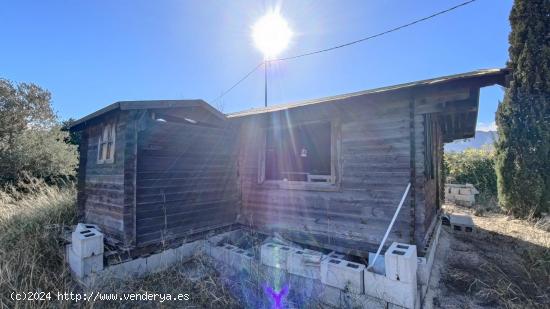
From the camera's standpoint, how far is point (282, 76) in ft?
47.3

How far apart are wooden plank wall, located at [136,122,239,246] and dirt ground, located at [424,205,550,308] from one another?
403cm

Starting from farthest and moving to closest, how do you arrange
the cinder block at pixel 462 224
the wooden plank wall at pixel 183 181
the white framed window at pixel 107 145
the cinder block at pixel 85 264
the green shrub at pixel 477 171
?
the green shrub at pixel 477 171
the cinder block at pixel 462 224
the white framed window at pixel 107 145
the wooden plank wall at pixel 183 181
the cinder block at pixel 85 264

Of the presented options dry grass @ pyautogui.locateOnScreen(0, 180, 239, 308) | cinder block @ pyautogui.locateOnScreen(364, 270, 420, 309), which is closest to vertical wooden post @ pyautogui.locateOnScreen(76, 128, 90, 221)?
dry grass @ pyautogui.locateOnScreen(0, 180, 239, 308)

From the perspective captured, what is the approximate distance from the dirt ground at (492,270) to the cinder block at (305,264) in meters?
1.45

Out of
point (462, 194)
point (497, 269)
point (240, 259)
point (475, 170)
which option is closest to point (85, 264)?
point (240, 259)

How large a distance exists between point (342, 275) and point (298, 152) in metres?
4.29

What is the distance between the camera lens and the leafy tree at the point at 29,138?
1093 cm

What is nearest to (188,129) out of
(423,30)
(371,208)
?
(371,208)

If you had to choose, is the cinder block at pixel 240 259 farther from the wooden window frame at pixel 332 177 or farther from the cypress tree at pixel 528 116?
the cypress tree at pixel 528 116

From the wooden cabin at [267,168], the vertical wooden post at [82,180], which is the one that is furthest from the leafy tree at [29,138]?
the wooden cabin at [267,168]

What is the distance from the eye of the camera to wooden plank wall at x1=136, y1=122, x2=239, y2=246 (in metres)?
4.45

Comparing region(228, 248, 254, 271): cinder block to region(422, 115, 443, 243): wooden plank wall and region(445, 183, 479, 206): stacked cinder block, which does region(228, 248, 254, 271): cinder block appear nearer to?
region(422, 115, 443, 243): wooden plank wall

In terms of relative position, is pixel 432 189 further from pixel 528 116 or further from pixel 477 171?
pixel 477 171

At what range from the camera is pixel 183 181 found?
502 centimetres
